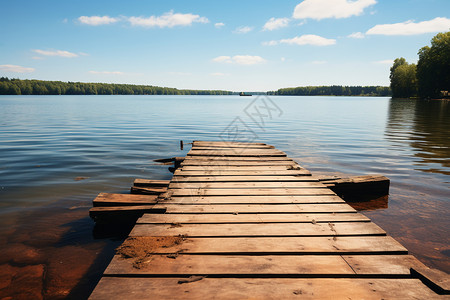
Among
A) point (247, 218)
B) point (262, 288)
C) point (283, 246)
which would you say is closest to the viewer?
point (262, 288)

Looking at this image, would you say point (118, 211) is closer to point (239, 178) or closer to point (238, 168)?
point (239, 178)

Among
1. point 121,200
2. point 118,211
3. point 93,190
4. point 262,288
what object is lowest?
point 93,190

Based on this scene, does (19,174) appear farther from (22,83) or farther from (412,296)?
(22,83)

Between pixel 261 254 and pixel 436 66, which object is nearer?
pixel 261 254

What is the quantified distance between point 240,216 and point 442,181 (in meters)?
8.03

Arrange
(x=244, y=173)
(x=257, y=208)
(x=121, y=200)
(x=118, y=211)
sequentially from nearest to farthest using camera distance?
(x=257, y=208) < (x=118, y=211) < (x=121, y=200) < (x=244, y=173)

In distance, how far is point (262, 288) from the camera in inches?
91.4

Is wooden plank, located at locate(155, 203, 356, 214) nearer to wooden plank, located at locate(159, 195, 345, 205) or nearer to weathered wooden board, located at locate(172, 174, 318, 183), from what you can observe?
wooden plank, located at locate(159, 195, 345, 205)

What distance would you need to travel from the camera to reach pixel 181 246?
2.96 meters

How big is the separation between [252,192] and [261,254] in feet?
6.93

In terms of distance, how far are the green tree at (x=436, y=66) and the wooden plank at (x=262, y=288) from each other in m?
87.0

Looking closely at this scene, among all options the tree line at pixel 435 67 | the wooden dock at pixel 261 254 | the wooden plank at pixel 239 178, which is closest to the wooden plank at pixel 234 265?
the wooden dock at pixel 261 254

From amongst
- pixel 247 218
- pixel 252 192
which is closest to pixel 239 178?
pixel 252 192

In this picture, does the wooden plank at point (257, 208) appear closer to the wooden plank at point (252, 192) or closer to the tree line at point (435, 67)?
the wooden plank at point (252, 192)
